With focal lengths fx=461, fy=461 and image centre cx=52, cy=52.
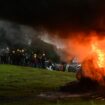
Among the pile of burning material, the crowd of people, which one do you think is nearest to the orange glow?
the pile of burning material

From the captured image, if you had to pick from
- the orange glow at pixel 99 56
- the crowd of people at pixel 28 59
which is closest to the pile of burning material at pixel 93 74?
the orange glow at pixel 99 56

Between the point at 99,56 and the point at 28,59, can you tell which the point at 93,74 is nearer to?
the point at 99,56

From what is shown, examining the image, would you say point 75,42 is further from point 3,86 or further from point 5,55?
point 5,55

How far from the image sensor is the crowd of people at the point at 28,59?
46281mm

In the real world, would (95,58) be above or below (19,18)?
below

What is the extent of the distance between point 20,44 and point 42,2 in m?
28.7

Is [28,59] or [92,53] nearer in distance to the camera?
[92,53]

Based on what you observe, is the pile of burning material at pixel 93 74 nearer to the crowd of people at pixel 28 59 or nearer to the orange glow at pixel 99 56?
the orange glow at pixel 99 56

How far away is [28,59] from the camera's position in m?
48.8

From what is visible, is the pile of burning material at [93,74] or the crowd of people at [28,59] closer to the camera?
the pile of burning material at [93,74]

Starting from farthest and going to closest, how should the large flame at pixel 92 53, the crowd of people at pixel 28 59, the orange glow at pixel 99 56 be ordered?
the crowd of people at pixel 28 59 → the orange glow at pixel 99 56 → the large flame at pixel 92 53

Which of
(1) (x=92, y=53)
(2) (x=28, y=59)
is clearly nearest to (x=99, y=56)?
(1) (x=92, y=53)

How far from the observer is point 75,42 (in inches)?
890

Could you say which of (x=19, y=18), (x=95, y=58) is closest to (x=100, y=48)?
(x=95, y=58)
